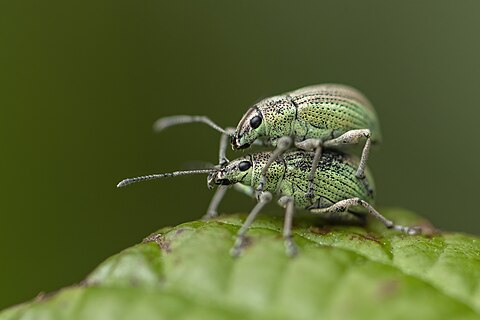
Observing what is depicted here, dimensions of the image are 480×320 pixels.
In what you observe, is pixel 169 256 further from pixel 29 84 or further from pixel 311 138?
pixel 29 84

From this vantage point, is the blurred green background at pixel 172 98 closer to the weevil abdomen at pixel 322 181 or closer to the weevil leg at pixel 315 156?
the weevil abdomen at pixel 322 181

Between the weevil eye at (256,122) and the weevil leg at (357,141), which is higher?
the weevil eye at (256,122)

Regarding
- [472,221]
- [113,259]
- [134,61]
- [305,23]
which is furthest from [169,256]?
[305,23]

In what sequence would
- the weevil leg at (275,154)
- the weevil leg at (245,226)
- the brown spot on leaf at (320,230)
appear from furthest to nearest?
the weevil leg at (275,154)
the brown spot on leaf at (320,230)
the weevil leg at (245,226)

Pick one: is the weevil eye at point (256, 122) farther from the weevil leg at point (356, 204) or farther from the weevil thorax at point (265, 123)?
the weevil leg at point (356, 204)

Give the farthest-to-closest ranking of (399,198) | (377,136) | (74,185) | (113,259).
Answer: (399,198) → (74,185) → (377,136) → (113,259)

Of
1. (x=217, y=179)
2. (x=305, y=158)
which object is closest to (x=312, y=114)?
(x=305, y=158)

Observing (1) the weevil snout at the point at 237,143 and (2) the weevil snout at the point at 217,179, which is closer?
(2) the weevil snout at the point at 217,179

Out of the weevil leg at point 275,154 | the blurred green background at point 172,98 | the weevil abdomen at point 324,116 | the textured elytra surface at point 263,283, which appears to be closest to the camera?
the textured elytra surface at point 263,283

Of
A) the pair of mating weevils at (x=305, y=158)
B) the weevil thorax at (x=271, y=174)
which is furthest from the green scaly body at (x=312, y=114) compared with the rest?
the weevil thorax at (x=271, y=174)
